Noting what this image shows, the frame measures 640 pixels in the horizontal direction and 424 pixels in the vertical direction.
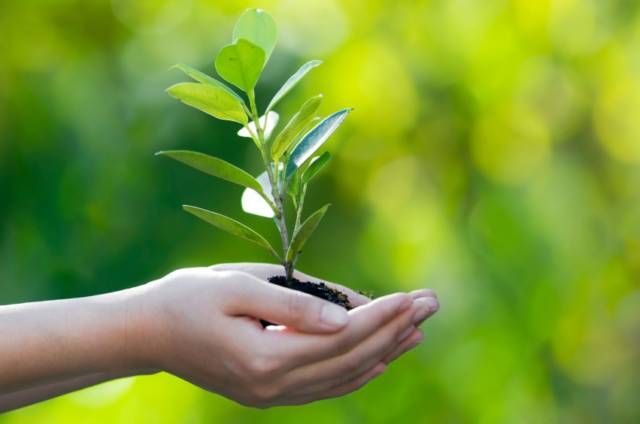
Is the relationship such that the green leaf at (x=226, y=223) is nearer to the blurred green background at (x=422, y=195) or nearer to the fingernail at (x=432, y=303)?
the fingernail at (x=432, y=303)

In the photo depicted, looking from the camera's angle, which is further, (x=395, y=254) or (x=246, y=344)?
(x=395, y=254)

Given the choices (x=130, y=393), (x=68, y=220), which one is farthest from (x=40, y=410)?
(x=68, y=220)

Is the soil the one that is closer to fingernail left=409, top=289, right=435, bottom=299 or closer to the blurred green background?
fingernail left=409, top=289, right=435, bottom=299

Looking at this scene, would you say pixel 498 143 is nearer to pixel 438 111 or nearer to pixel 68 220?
pixel 438 111

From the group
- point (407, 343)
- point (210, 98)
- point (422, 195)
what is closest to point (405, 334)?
point (407, 343)

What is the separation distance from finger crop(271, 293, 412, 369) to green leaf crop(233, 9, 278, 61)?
0.24 m

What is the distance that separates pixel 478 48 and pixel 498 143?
0.19 metres

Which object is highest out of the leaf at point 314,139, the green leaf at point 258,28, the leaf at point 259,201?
the green leaf at point 258,28

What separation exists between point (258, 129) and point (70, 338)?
0.77 feet

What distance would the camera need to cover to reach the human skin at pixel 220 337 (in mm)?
655

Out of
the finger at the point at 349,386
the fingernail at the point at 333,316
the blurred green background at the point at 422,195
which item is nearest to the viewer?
the fingernail at the point at 333,316

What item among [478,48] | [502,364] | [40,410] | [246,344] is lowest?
[40,410]

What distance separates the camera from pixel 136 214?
163 centimetres

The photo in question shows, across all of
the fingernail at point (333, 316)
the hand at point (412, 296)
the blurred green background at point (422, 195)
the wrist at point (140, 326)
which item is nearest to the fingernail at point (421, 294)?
the hand at point (412, 296)
